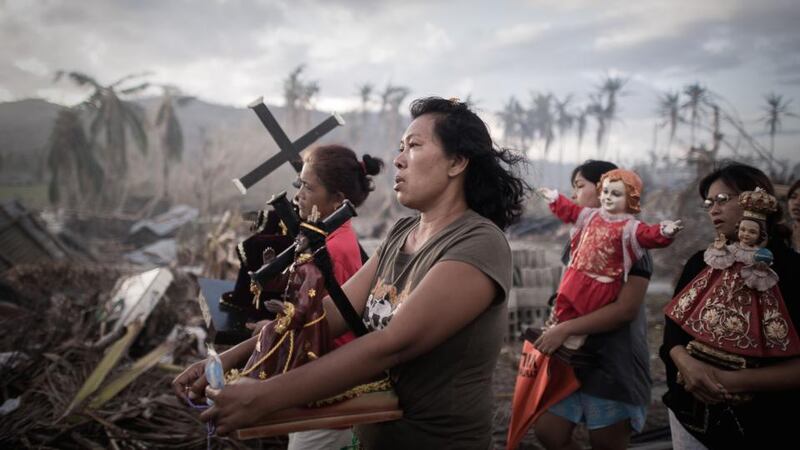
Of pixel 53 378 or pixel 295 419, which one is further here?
pixel 53 378

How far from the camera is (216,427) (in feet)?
4.73

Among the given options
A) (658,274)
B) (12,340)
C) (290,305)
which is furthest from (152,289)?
(658,274)

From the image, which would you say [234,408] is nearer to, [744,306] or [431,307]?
[431,307]

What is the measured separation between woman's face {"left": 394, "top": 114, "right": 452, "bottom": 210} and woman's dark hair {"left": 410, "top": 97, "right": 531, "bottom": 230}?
0.13ft

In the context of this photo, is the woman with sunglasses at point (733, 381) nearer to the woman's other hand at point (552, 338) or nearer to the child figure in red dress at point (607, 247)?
the child figure in red dress at point (607, 247)

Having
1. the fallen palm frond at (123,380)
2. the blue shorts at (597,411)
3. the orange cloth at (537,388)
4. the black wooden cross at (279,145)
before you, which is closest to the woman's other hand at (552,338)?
the orange cloth at (537,388)

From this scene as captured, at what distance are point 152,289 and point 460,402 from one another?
6.12 meters

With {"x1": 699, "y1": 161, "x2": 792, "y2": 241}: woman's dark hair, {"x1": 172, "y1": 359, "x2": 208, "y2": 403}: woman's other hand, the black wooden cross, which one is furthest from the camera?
the black wooden cross

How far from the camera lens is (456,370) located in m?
1.74

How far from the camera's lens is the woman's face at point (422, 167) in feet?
6.32

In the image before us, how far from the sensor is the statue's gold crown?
6.81ft

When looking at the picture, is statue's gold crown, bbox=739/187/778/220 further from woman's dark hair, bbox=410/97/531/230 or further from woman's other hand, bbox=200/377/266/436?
woman's other hand, bbox=200/377/266/436

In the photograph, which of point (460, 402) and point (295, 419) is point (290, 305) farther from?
point (460, 402)

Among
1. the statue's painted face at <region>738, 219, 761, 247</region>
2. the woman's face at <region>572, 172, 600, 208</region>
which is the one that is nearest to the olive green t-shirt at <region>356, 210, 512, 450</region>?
the statue's painted face at <region>738, 219, 761, 247</region>
